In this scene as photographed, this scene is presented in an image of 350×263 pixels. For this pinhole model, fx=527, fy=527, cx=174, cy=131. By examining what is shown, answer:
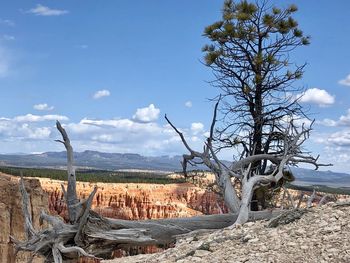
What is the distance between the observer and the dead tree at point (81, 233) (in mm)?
9047

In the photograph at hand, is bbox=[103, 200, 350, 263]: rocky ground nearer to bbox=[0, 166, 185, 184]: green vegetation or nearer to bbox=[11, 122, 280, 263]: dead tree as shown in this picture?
bbox=[11, 122, 280, 263]: dead tree

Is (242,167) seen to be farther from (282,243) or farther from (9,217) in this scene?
(9,217)

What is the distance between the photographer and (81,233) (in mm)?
9266

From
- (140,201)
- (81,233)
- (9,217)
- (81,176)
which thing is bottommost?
(140,201)

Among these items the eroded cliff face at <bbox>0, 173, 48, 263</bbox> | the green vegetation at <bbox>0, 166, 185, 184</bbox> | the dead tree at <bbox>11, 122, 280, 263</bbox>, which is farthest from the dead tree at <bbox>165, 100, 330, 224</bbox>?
the green vegetation at <bbox>0, 166, 185, 184</bbox>

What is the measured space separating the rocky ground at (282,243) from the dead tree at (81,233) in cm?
107

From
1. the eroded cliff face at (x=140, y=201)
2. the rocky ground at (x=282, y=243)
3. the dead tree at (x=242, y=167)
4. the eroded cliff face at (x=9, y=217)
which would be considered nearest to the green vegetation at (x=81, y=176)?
the eroded cliff face at (x=140, y=201)

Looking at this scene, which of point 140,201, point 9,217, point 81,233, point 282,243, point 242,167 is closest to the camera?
point 282,243

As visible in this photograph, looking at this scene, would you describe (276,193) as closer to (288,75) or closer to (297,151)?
(297,151)

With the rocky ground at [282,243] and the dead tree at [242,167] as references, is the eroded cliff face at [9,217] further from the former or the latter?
the rocky ground at [282,243]

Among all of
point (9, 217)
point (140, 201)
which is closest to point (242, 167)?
point (9, 217)

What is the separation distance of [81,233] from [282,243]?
3611mm

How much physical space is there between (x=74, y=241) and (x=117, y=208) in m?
66.4

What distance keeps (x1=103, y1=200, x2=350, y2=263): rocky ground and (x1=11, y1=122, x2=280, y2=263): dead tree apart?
1.07 meters
